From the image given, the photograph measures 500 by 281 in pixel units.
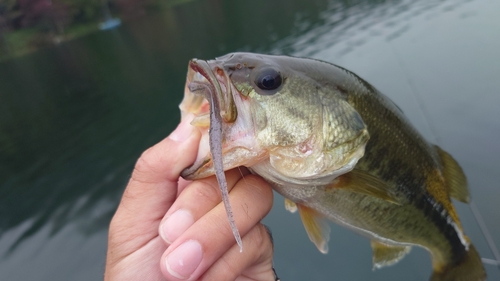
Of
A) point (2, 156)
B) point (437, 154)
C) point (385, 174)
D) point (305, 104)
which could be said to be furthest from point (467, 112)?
point (2, 156)

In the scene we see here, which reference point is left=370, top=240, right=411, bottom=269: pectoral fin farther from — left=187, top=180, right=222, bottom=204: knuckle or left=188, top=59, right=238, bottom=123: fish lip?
left=188, top=59, right=238, bottom=123: fish lip

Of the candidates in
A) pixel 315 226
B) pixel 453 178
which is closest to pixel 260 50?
pixel 453 178

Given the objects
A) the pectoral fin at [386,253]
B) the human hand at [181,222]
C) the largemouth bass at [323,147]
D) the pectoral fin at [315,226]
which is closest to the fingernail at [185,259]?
the human hand at [181,222]

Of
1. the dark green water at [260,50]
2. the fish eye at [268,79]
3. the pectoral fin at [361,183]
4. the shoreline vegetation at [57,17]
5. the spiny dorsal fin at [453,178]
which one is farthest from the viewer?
the shoreline vegetation at [57,17]

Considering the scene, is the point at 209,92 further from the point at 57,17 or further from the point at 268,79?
the point at 57,17

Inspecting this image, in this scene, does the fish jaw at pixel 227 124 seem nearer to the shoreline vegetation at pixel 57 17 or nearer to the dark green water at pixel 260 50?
the dark green water at pixel 260 50

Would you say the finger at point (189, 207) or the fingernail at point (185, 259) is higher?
the finger at point (189, 207)

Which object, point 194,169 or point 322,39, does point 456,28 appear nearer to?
point 322,39
